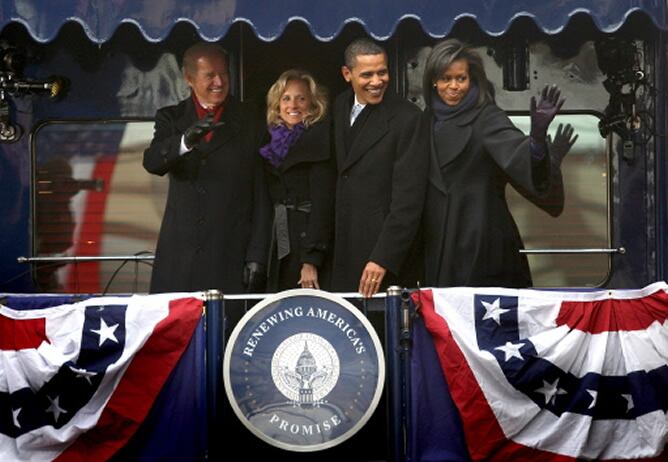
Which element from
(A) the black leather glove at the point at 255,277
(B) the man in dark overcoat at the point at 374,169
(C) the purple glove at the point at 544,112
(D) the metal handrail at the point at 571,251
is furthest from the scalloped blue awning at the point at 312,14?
(A) the black leather glove at the point at 255,277

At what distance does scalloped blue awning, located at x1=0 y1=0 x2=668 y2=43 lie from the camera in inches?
377

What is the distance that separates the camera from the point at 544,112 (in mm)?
9844

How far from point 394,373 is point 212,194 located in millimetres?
2266

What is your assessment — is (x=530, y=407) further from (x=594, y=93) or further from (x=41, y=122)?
(x=41, y=122)

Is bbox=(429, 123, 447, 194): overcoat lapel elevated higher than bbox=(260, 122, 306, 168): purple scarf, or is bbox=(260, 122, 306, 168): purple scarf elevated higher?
bbox=(260, 122, 306, 168): purple scarf

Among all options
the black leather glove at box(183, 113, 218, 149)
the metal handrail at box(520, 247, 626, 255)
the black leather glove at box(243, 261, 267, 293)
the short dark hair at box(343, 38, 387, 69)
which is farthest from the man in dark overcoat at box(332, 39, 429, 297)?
the black leather glove at box(183, 113, 218, 149)

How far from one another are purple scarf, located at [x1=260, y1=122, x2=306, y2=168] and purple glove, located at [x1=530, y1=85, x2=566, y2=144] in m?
1.68

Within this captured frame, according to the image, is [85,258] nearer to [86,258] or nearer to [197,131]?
[86,258]

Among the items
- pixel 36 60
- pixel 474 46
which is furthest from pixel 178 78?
pixel 474 46

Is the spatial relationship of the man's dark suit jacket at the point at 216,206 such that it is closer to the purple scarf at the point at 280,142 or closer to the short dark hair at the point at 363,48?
the purple scarf at the point at 280,142

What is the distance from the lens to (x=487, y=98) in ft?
34.0

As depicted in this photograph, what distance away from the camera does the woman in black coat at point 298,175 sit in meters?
10.4

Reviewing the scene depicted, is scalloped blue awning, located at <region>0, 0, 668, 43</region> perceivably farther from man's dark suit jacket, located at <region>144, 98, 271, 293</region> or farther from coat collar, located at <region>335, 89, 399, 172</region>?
man's dark suit jacket, located at <region>144, 98, 271, 293</region>

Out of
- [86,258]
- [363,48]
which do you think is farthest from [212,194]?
[363,48]
